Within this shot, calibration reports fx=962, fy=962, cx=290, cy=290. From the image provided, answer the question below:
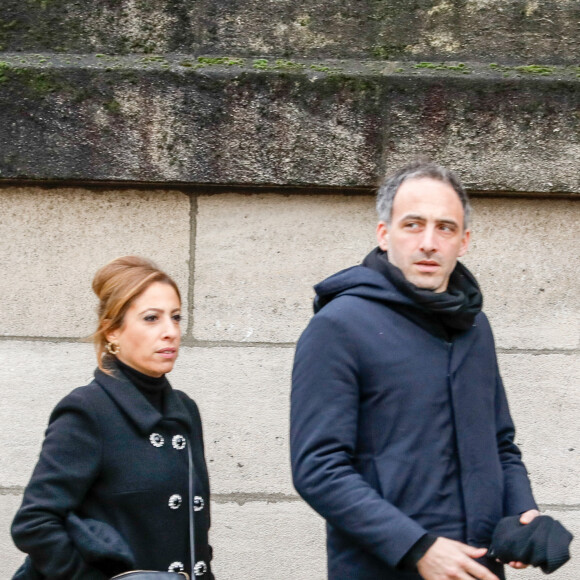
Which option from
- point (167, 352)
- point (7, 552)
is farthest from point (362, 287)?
point (7, 552)

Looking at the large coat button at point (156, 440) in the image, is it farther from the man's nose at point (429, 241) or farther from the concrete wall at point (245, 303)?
the concrete wall at point (245, 303)

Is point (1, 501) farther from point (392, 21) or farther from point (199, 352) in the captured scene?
point (392, 21)

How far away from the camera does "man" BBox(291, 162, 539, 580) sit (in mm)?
2224

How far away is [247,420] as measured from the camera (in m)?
3.77

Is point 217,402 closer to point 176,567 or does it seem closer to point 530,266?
point 176,567

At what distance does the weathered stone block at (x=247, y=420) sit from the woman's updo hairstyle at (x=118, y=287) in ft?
3.27

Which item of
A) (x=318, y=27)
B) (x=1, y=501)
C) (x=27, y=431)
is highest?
(x=318, y=27)

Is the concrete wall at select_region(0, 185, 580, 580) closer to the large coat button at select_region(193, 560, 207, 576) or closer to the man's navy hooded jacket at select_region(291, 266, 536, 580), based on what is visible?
the large coat button at select_region(193, 560, 207, 576)

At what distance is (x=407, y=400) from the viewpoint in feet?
7.67

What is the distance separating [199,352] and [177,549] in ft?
3.91

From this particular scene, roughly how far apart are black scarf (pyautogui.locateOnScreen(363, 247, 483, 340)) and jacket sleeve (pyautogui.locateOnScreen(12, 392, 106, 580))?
0.88 metres

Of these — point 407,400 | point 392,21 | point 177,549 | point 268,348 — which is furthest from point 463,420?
point 392,21

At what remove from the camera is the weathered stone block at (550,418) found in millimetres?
3764

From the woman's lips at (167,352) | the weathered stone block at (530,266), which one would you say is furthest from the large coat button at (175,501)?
the weathered stone block at (530,266)
